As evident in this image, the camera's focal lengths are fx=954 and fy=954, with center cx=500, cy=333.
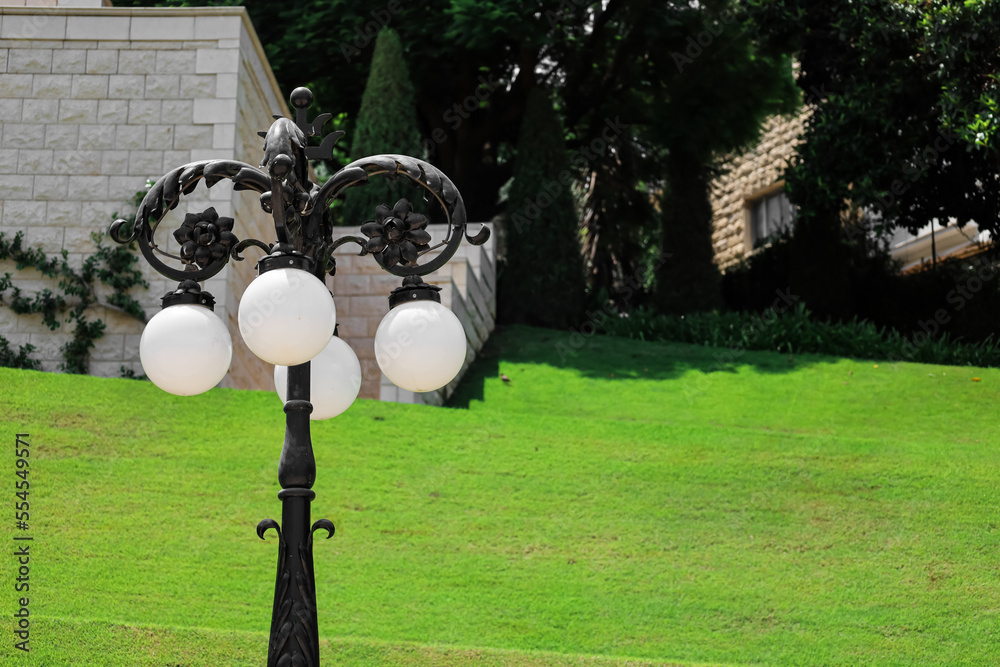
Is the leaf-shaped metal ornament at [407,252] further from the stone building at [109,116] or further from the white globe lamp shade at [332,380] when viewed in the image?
the stone building at [109,116]

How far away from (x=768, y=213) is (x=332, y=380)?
20407mm

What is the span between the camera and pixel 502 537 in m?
7.20

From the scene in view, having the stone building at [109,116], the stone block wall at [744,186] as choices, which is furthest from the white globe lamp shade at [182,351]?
the stone block wall at [744,186]

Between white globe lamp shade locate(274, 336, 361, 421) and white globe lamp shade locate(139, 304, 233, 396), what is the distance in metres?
0.35

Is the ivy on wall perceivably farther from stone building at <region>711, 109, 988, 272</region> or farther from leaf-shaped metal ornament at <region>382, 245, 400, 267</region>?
stone building at <region>711, 109, 988, 272</region>

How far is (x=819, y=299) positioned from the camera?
57.2 ft

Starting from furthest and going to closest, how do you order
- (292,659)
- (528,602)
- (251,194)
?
1. (251,194)
2. (528,602)
3. (292,659)

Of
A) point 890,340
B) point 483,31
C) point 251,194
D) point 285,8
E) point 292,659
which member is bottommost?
point 292,659

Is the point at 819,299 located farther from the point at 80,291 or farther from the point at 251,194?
the point at 80,291

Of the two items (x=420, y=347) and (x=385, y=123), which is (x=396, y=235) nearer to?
(x=420, y=347)

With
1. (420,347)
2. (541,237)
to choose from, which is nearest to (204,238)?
(420,347)

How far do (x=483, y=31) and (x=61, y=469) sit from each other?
10.8 m

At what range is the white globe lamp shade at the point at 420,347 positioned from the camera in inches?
132

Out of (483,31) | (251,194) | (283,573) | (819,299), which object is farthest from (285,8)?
(283,573)
